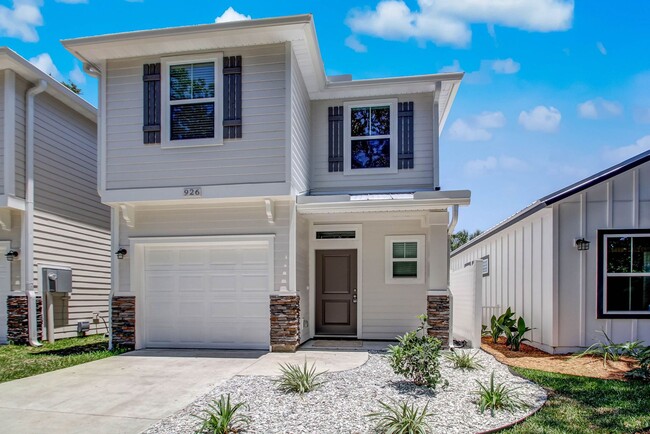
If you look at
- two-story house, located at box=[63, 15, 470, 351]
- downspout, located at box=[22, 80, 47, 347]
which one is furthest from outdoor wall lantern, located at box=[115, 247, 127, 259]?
downspout, located at box=[22, 80, 47, 347]

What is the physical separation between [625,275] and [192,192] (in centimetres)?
783

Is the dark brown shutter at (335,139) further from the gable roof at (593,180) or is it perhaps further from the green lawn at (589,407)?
the green lawn at (589,407)

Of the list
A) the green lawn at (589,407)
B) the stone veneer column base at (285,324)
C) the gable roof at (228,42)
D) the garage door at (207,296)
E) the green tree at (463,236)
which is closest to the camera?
the green lawn at (589,407)

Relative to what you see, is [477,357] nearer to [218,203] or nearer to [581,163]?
[218,203]

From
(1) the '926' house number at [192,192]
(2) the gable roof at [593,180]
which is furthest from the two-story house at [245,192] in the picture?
(2) the gable roof at [593,180]

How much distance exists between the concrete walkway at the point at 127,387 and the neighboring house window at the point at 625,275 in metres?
4.40

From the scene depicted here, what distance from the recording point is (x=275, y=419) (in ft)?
15.3

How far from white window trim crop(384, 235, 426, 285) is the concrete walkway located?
2.09 metres

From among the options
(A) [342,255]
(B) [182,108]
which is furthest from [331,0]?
(A) [342,255]

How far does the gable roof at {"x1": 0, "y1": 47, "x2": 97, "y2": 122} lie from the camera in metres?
9.21

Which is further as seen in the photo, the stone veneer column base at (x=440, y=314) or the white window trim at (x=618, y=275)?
the stone veneer column base at (x=440, y=314)

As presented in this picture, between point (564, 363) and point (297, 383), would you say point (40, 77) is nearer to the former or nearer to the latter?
point (297, 383)

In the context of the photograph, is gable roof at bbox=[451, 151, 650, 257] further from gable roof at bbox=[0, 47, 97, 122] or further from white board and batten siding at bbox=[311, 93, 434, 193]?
gable roof at bbox=[0, 47, 97, 122]

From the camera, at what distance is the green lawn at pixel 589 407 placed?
439 centimetres
